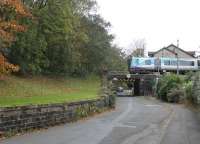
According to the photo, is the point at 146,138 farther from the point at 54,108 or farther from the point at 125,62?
the point at 125,62

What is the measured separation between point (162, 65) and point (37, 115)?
291 ft

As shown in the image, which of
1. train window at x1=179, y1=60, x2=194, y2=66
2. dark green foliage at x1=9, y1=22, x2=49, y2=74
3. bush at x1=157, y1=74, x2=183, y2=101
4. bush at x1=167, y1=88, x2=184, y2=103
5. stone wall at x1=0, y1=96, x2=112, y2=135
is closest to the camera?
stone wall at x1=0, y1=96, x2=112, y2=135

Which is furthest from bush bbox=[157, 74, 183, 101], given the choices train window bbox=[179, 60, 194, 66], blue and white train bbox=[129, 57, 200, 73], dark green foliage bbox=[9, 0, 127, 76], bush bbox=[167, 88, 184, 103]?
train window bbox=[179, 60, 194, 66]

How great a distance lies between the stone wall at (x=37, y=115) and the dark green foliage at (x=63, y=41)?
2741 cm

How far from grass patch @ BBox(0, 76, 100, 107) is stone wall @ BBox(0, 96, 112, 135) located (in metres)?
1.73

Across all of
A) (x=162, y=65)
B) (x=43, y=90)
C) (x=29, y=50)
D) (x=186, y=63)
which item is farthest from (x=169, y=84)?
(x=186, y=63)

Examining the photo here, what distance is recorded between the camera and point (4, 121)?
18.5 meters

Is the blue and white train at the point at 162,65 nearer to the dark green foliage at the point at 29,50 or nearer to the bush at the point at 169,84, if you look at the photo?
the bush at the point at 169,84

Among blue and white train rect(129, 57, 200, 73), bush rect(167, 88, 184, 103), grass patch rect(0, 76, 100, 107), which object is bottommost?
bush rect(167, 88, 184, 103)

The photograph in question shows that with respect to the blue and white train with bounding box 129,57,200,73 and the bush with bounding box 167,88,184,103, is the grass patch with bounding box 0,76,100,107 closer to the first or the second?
the bush with bounding box 167,88,184,103

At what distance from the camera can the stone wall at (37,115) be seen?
1877 centimetres

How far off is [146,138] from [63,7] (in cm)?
4578

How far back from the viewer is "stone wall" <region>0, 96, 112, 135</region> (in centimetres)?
1877

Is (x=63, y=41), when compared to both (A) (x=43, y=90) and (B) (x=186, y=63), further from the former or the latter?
(B) (x=186, y=63)
